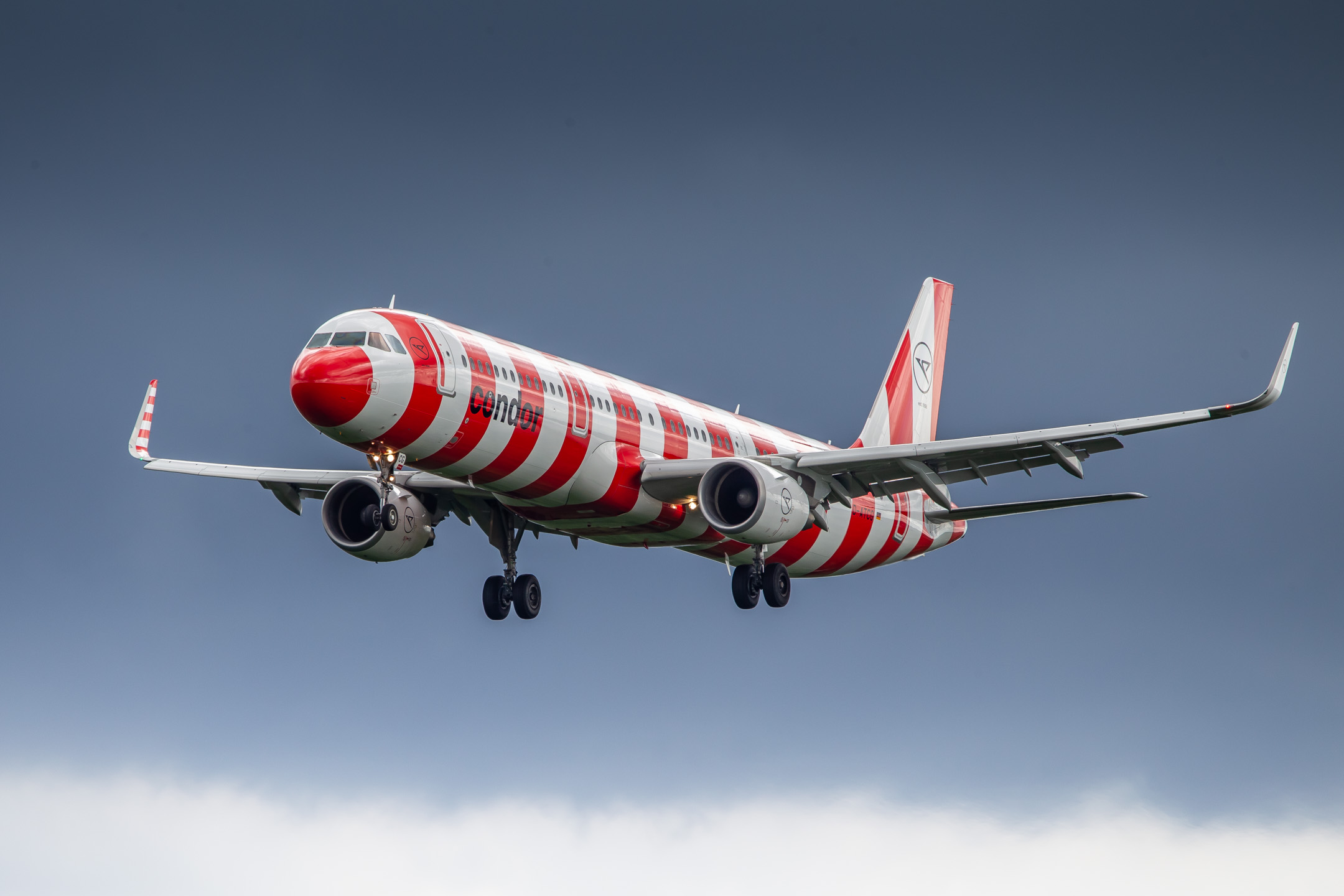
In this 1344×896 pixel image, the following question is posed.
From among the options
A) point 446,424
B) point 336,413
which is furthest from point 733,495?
point 336,413

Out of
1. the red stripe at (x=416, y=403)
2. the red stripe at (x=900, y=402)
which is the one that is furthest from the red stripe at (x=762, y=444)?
the red stripe at (x=416, y=403)

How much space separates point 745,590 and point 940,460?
595 cm

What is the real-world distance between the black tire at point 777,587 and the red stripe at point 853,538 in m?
4.68

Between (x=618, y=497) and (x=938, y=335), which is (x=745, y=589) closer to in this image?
(x=618, y=497)

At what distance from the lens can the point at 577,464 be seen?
3281cm

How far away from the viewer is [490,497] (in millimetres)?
37562

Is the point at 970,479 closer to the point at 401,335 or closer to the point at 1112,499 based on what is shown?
the point at 1112,499

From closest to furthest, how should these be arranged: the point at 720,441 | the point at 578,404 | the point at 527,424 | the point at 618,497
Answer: the point at 527,424 → the point at 578,404 → the point at 618,497 → the point at 720,441

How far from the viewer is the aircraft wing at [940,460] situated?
104ft

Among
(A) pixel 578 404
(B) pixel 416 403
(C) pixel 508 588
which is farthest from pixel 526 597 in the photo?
(B) pixel 416 403

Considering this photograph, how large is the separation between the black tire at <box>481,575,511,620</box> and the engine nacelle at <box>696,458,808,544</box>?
7217mm

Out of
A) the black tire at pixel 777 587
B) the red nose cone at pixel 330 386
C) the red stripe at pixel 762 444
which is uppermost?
the red stripe at pixel 762 444

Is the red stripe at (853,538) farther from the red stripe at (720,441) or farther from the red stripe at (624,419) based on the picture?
the red stripe at (624,419)

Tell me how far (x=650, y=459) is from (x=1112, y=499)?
10888mm
